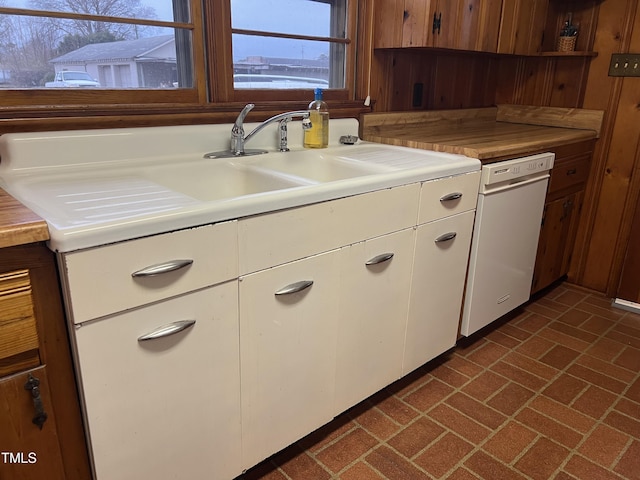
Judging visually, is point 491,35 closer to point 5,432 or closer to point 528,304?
point 528,304

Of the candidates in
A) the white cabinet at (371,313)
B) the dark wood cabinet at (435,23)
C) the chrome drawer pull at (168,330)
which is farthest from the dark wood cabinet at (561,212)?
the chrome drawer pull at (168,330)

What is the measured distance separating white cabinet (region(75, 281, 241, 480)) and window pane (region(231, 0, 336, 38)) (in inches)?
46.6

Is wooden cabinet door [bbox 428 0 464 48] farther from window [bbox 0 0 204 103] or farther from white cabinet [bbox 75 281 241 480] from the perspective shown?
white cabinet [bbox 75 281 241 480]

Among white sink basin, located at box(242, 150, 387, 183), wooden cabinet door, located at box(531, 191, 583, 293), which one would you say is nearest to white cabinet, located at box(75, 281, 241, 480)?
white sink basin, located at box(242, 150, 387, 183)

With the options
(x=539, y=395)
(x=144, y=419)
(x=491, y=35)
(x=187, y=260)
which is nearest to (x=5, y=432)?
(x=144, y=419)

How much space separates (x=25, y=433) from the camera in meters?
1.02

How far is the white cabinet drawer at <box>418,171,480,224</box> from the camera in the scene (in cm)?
174

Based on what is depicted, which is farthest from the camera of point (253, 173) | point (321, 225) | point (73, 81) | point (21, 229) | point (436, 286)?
point (436, 286)

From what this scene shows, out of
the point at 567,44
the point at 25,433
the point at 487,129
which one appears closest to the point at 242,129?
the point at 25,433

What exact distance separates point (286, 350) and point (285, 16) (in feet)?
4.60

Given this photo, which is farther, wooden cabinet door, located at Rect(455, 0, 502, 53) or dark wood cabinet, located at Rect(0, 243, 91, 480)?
wooden cabinet door, located at Rect(455, 0, 502, 53)

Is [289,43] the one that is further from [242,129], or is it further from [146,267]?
[146,267]

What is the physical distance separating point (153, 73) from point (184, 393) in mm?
1116

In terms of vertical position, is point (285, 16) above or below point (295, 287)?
above
